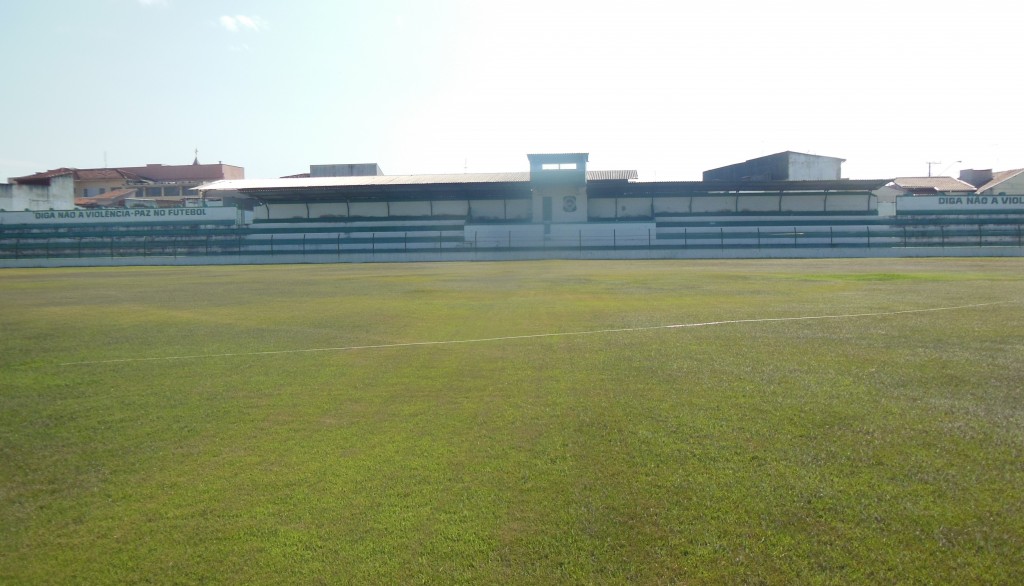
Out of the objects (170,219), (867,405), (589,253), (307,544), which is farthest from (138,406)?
(170,219)

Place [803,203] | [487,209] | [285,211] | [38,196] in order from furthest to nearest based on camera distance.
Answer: [38,196]
[285,211]
[487,209]
[803,203]

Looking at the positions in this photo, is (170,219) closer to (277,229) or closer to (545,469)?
(277,229)

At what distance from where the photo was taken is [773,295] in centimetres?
1557

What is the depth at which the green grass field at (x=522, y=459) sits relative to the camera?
3.16 metres

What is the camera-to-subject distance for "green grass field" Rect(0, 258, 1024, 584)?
10.4ft

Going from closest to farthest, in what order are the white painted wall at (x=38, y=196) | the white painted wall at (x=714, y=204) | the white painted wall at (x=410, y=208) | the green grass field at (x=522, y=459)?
1. the green grass field at (x=522, y=459)
2. the white painted wall at (x=714, y=204)
3. the white painted wall at (x=410, y=208)
4. the white painted wall at (x=38, y=196)

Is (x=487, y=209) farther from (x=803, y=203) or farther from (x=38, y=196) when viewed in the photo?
(x=38, y=196)

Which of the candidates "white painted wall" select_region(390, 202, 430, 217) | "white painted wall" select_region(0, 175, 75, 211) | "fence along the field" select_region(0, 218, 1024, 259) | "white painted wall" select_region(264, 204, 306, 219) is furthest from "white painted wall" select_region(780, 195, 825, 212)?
"white painted wall" select_region(0, 175, 75, 211)

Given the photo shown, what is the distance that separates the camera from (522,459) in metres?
4.42

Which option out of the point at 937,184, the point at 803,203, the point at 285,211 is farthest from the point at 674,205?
the point at 937,184

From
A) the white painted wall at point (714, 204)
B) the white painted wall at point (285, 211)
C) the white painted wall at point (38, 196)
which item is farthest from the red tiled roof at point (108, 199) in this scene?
the white painted wall at point (714, 204)

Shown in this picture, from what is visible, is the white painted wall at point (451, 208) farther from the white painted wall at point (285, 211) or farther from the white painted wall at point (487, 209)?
the white painted wall at point (285, 211)

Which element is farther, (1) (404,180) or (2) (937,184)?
(2) (937,184)

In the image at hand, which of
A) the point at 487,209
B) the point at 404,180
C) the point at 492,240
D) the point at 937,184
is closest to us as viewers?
the point at 492,240
